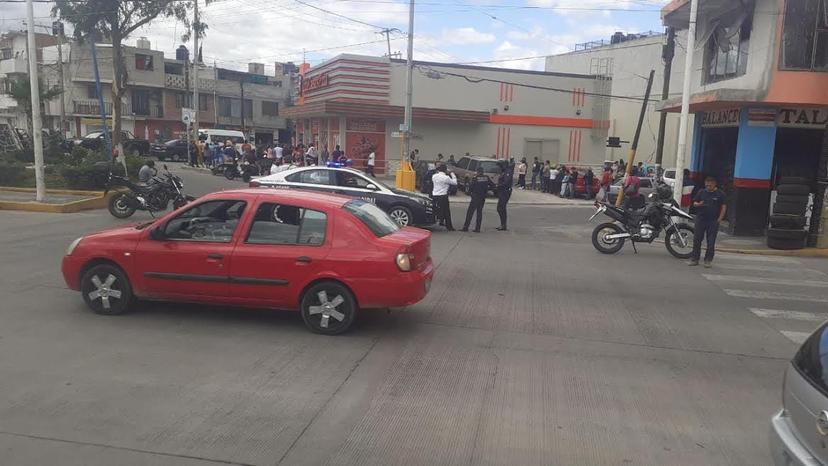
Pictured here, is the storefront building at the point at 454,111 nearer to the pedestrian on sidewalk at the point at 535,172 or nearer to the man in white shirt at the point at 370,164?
the man in white shirt at the point at 370,164

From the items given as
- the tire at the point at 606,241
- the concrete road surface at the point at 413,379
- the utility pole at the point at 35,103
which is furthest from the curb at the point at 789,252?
the utility pole at the point at 35,103

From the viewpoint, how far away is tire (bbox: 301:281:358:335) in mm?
6648

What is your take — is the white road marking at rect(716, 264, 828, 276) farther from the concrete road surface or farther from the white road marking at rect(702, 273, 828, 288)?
the concrete road surface

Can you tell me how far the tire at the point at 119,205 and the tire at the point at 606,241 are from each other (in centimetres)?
1106

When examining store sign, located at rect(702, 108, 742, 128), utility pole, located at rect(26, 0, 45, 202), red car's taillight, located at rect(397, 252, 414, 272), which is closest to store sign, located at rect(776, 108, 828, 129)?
store sign, located at rect(702, 108, 742, 128)

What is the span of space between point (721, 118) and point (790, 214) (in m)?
4.84

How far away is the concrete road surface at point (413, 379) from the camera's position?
4391 millimetres

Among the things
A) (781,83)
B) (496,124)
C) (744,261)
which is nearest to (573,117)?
(496,124)

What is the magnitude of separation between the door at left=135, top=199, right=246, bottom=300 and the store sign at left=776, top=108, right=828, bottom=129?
14.8 metres

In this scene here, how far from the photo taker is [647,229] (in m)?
13.2

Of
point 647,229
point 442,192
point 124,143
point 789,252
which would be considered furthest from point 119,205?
point 124,143

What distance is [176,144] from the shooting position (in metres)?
41.2

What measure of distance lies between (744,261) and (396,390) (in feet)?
34.6

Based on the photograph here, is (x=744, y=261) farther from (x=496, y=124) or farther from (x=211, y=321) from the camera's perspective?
(x=496, y=124)
